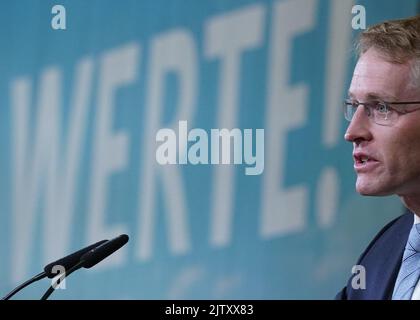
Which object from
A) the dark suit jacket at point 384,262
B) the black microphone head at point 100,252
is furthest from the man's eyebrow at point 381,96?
the black microphone head at point 100,252

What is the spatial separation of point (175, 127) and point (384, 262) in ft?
3.11

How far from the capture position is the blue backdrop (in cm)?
215

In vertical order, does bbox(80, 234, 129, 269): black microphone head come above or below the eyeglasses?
below

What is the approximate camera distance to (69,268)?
113cm

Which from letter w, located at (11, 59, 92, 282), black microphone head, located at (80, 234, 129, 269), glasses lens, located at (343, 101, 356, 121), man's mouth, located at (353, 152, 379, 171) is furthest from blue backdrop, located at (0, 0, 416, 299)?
black microphone head, located at (80, 234, 129, 269)

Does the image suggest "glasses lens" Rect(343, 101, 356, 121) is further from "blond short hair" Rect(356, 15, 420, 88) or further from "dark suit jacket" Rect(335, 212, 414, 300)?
"dark suit jacket" Rect(335, 212, 414, 300)

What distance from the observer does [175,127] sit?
2.17 meters

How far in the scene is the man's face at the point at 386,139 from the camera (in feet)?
4.35

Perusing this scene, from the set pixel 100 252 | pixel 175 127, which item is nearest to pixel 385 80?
pixel 100 252

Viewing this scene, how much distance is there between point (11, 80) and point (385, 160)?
132cm

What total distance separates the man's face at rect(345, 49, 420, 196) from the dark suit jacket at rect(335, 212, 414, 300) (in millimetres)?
119

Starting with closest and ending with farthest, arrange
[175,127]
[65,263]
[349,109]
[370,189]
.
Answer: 1. [65,263]
2. [370,189]
3. [349,109]
4. [175,127]

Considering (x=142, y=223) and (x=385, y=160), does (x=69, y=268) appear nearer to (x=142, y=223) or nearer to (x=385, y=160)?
(x=385, y=160)

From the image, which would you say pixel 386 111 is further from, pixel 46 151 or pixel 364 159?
pixel 46 151
